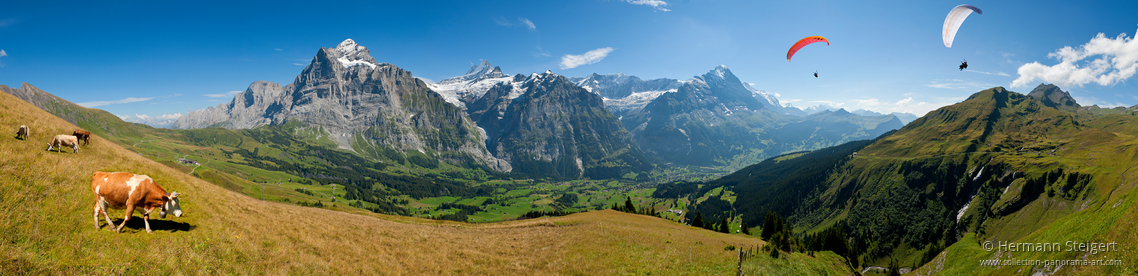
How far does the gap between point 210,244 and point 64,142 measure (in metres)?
12.9

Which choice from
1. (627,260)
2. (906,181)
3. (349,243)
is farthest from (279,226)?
(906,181)

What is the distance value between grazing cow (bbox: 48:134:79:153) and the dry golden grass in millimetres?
360

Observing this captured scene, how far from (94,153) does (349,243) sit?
15.1 meters

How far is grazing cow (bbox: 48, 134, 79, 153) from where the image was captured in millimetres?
18547

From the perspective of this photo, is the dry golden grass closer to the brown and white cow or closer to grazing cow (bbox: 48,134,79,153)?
grazing cow (bbox: 48,134,79,153)

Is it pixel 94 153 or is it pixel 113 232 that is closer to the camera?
pixel 113 232

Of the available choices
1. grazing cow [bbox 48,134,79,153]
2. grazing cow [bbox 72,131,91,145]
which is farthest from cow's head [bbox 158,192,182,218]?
grazing cow [bbox 72,131,91,145]

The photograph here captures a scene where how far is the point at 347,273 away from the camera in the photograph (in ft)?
61.1

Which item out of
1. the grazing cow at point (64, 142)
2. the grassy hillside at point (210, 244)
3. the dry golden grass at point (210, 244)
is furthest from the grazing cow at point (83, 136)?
the grazing cow at point (64, 142)

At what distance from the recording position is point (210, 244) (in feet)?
51.3

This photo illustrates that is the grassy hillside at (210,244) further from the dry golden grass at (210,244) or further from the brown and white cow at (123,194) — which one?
the brown and white cow at (123,194)

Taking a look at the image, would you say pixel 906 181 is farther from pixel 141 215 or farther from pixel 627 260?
pixel 141 215

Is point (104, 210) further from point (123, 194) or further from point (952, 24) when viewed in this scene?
point (952, 24)

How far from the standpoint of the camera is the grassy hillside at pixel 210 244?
37.2ft
